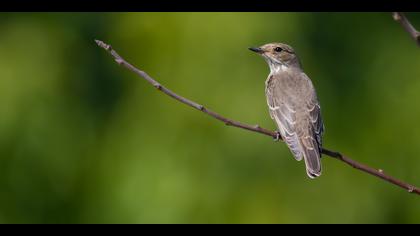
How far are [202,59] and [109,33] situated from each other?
1.33 m

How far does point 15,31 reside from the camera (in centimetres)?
738

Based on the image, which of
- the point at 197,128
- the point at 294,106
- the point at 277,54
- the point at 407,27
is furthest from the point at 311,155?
the point at 407,27

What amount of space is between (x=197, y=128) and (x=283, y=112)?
1.08 m

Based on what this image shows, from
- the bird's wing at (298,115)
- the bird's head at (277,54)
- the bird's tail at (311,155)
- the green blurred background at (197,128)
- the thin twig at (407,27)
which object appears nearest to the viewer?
the thin twig at (407,27)

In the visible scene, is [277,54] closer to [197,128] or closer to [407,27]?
[197,128]

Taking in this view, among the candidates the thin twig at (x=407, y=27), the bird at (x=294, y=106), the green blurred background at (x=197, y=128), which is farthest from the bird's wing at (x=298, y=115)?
the thin twig at (x=407, y=27)

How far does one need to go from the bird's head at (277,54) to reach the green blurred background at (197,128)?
0.50 m

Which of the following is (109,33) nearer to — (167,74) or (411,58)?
(167,74)

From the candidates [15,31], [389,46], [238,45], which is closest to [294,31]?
[238,45]

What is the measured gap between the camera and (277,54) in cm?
567

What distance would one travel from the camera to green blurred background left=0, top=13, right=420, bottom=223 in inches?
239

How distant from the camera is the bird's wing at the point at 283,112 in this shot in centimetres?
482

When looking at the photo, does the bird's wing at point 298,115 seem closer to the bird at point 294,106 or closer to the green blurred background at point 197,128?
the bird at point 294,106

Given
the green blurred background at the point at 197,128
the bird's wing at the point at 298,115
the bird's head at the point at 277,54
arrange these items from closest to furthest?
the bird's wing at the point at 298,115 → the bird's head at the point at 277,54 → the green blurred background at the point at 197,128
